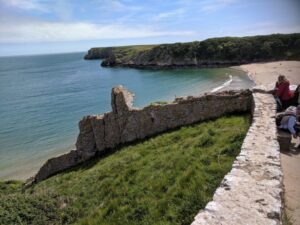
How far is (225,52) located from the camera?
111000 mm

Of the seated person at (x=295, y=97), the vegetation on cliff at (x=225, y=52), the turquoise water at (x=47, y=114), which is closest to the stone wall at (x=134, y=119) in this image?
the seated person at (x=295, y=97)

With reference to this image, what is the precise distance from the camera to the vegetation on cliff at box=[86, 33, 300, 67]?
102625mm

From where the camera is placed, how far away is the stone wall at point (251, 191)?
535 centimetres

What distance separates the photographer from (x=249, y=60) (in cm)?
10494

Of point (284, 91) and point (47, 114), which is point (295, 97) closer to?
point (284, 91)

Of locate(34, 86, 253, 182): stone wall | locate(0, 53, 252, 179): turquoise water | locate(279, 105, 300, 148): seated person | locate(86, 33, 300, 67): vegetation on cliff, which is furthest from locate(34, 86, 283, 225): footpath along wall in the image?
locate(86, 33, 300, 67): vegetation on cliff

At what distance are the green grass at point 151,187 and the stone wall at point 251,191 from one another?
1.31 m

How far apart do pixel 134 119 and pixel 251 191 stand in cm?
1417

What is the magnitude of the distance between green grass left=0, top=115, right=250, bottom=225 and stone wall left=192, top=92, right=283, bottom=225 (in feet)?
4.31

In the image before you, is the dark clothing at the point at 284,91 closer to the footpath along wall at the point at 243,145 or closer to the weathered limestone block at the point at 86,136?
the footpath along wall at the point at 243,145

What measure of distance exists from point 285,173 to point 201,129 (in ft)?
21.6

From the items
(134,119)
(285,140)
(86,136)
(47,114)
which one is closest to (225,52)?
(47,114)

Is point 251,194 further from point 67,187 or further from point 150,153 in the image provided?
point 67,187

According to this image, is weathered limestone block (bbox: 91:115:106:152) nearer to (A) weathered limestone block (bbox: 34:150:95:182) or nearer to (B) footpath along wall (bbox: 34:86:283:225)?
(B) footpath along wall (bbox: 34:86:283:225)
